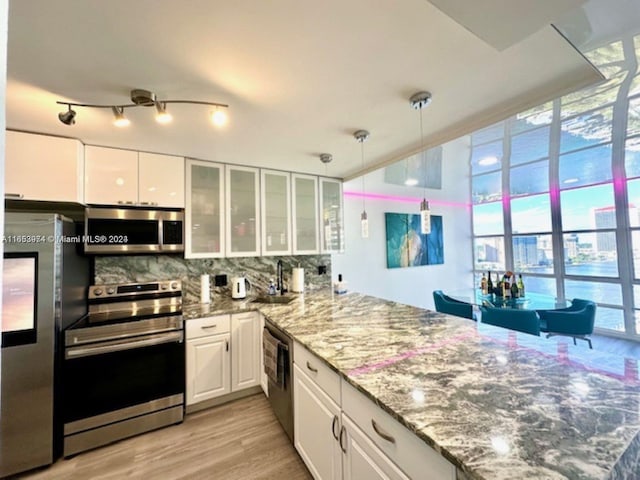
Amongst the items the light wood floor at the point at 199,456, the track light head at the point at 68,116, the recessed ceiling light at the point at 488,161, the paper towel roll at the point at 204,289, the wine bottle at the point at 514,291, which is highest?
the recessed ceiling light at the point at 488,161

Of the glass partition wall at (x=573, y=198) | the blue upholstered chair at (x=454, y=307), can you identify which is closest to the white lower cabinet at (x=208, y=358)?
the blue upholstered chair at (x=454, y=307)

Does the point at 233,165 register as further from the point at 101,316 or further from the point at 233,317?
the point at 101,316

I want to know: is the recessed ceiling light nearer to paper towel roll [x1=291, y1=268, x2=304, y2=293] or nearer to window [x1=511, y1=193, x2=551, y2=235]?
window [x1=511, y1=193, x2=551, y2=235]

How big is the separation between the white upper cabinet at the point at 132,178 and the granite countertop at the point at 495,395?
1.86m

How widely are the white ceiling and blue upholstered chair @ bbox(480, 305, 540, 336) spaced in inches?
62.8

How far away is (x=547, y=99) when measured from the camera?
1694mm

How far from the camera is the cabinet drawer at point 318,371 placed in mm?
1351

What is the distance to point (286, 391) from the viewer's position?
1929 mm

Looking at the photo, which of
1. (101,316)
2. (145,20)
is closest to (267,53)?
(145,20)

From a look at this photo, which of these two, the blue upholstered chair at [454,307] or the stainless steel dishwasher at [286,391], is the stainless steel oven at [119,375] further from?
the blue upholstered chair at [454,307]

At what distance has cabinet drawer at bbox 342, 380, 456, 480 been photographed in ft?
2.75

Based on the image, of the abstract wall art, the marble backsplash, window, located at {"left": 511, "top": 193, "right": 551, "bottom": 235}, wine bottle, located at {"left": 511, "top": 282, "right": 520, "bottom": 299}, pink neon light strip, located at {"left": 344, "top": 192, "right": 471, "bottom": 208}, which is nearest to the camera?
the marble backsplash

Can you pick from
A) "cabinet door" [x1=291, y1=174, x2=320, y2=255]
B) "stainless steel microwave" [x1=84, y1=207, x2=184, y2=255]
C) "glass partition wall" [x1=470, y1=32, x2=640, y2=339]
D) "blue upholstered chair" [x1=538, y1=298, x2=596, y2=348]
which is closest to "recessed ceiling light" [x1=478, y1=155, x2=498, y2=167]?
"glass partition wall" [x1=470, y1=32, x2=640, y2=339]

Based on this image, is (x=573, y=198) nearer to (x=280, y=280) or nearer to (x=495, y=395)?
(x=280, y=280)
